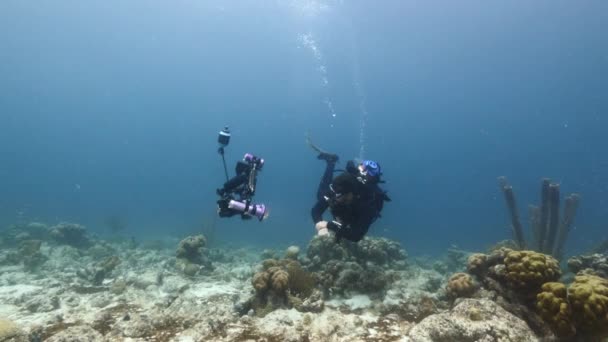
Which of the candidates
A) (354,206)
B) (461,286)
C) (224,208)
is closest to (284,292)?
(224,208)

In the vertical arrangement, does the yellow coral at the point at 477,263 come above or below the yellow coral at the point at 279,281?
above

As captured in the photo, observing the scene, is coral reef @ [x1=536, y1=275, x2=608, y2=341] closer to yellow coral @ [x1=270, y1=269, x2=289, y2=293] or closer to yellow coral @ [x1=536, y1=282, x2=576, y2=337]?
yellow coral @ [x1=536, y1=282, x2=576, y2=337]

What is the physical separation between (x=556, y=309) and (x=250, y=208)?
5714 mm

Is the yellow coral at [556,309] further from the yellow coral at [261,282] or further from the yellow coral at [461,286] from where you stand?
the yellow coral at [261,282]

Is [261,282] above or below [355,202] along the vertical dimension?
below

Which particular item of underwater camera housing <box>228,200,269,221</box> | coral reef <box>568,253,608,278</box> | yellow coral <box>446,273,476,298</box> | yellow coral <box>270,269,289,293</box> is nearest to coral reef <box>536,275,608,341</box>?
yellow coral <box>446,273,476,298</box>

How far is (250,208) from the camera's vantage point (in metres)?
7.50

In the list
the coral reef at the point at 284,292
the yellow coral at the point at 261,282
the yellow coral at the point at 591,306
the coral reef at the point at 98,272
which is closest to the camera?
the yellow coral at the point at 591,306

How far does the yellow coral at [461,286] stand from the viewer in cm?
682

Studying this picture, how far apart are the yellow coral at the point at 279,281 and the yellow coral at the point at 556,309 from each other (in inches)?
181

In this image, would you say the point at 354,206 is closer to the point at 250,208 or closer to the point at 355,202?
the point at 355,202

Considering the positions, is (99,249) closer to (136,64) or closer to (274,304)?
(274,304)

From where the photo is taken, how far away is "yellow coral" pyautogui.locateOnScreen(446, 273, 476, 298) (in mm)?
6816

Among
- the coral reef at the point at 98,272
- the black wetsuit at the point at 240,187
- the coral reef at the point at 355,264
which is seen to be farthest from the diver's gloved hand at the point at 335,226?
the coral reef at the point at 98,272
